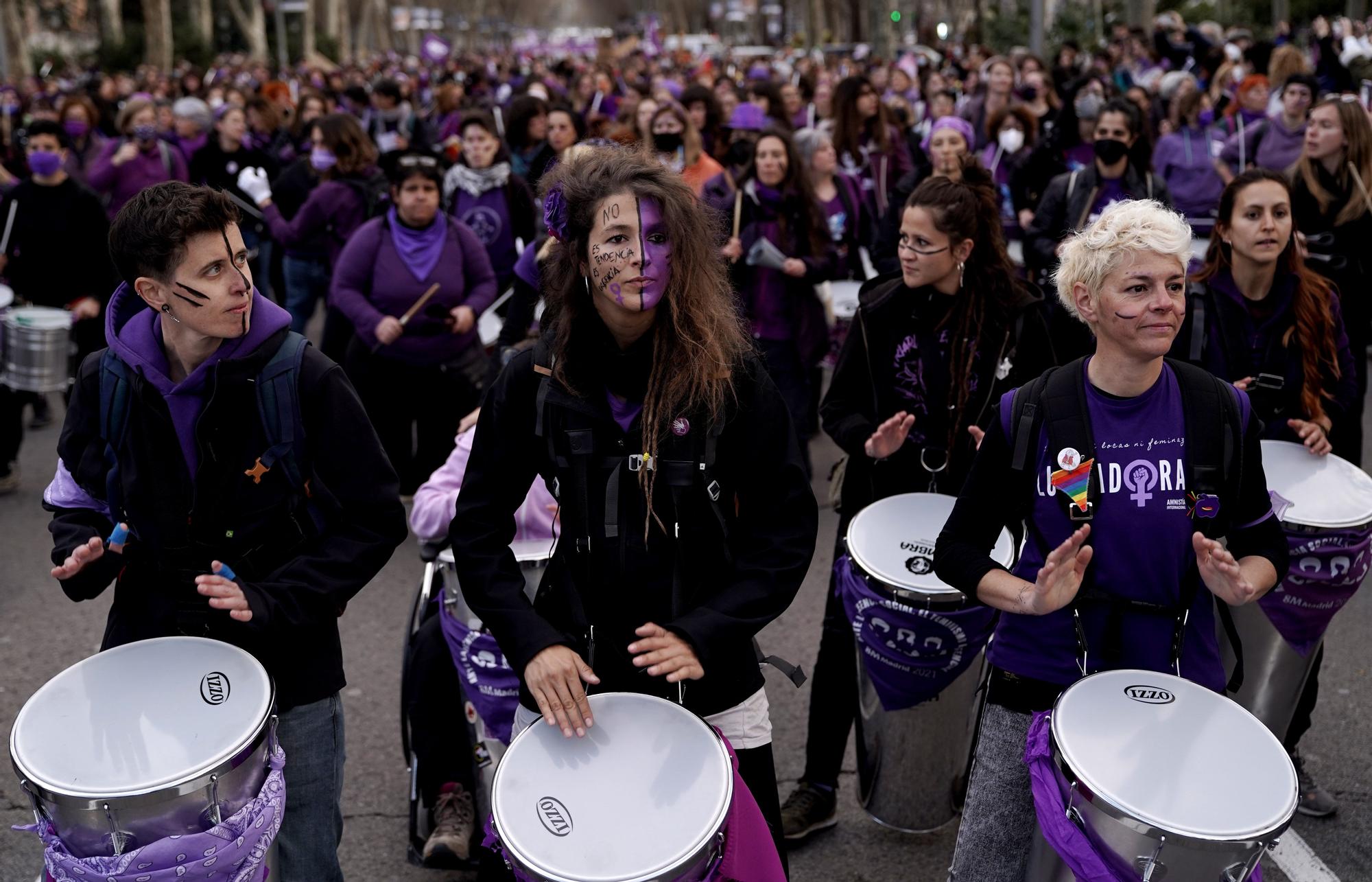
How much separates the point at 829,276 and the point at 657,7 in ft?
359

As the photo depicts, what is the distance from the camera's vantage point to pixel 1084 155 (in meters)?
8.53

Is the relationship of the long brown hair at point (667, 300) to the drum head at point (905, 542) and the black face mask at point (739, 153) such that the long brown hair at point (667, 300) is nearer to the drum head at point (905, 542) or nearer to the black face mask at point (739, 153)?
the drum head at point (905, 542)

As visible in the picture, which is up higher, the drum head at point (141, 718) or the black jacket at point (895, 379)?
the black jacket at point (895, 379)

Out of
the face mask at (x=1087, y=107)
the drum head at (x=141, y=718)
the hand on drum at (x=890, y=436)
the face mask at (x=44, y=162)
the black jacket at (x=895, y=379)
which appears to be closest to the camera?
the drum head at (x=141, y=718)

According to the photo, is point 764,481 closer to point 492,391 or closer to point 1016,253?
point 492,391

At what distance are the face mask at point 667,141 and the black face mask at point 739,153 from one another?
0.97 meters

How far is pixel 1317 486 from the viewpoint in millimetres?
3490

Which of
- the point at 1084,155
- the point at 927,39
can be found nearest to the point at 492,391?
the point at 1084,155

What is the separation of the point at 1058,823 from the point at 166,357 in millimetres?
1920

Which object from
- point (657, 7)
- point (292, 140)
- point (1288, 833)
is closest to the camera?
point (1288, 833)

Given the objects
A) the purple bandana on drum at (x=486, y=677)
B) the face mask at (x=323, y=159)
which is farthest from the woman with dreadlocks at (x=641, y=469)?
the face mask at (x=323, y=159)

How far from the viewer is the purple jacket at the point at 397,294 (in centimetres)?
594

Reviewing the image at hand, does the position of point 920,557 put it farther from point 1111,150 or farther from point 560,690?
point 1111,150

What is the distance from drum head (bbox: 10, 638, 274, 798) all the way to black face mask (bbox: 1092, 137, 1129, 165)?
524 centimetres
